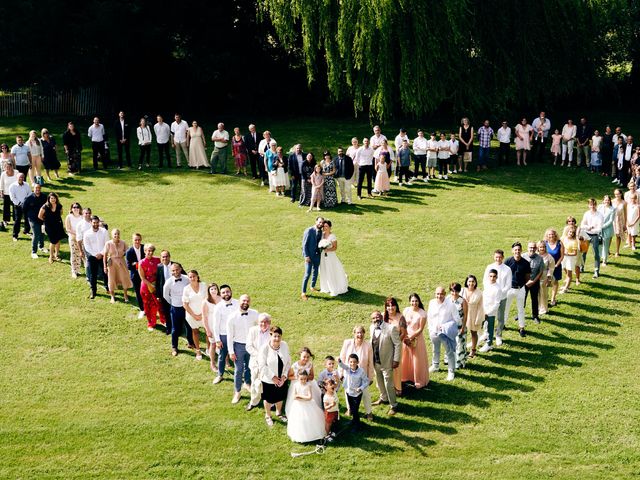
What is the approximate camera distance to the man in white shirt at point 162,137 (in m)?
27.5

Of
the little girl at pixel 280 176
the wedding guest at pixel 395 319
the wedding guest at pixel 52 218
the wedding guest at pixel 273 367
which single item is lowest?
the wedding guest at pixel 273 367

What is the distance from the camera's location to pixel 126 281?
1828 centimetres

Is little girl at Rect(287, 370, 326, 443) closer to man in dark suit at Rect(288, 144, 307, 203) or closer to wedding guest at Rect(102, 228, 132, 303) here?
wedding guest at Rect(102, 228, 132, 303)

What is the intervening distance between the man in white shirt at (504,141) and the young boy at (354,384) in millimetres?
16636

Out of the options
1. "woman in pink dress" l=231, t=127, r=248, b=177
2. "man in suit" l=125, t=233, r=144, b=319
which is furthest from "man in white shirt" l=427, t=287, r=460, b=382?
"woman in pink dress" l=231, t=127, r=248, b=177

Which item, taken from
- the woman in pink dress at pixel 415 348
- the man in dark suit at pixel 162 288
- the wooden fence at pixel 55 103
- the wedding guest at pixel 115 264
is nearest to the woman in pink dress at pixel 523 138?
the wedding guest at pixel 115 264

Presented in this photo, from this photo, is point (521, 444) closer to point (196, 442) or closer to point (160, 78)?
point (196, 442)

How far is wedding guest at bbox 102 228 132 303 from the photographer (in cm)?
1806

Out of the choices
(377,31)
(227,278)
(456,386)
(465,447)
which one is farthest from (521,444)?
(377,31)

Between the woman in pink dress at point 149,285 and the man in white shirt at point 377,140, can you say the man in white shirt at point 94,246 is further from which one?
the man in white shirt at point 377,140

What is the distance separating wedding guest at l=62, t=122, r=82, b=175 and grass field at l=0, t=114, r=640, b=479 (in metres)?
2.11

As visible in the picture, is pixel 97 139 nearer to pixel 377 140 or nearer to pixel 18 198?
pixel 18 198

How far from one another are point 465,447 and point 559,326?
4973 mm

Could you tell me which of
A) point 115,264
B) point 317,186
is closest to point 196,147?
point 317,186
